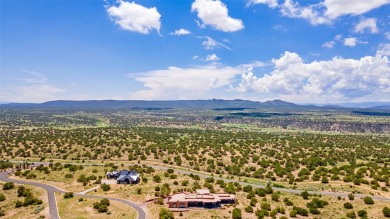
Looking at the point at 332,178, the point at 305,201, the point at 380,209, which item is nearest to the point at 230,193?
the point at 305,201

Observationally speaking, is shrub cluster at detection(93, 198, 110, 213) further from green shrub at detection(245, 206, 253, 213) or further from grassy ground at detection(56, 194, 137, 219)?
green shrub at detection(245, 206, 253, 213)

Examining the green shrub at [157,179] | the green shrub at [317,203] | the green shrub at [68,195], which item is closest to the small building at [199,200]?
the green shrub at [317,203]

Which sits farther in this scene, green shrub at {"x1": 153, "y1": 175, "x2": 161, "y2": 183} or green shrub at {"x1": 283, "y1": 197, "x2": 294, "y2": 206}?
green shrub at {"x1": 153, "y1": 175, "x2": 161, "y2": 183}

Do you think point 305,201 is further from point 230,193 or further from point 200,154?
point 200,154

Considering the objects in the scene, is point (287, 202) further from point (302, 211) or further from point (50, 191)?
point (50, 191)

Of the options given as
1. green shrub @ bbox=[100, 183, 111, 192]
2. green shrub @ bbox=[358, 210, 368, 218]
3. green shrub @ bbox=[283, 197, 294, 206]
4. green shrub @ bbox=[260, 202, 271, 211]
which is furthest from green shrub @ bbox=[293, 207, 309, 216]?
green shrub @ bbox=[100, 183, 111, 192]

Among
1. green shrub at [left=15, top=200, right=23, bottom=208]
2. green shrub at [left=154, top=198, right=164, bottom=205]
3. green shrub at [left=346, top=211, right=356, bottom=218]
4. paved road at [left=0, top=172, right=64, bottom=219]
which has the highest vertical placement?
green shrub at [left=154, top=198, right=164, bottom=205]

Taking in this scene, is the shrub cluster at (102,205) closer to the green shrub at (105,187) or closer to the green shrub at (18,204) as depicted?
the green shrub at (105,187)
